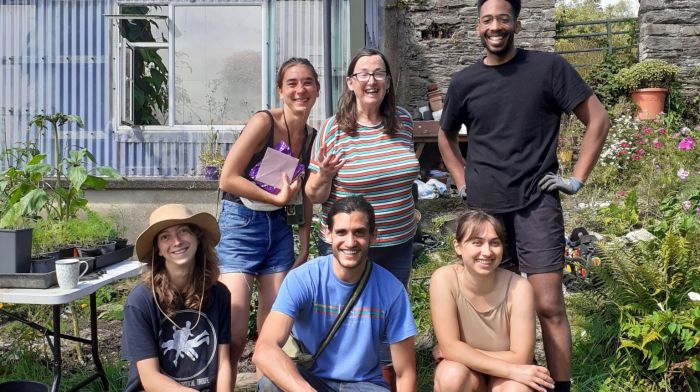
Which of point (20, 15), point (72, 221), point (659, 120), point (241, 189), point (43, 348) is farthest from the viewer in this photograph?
point (659, 120)

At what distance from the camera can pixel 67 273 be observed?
9.89 feet

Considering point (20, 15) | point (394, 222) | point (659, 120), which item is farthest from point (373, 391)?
point (659, 120)

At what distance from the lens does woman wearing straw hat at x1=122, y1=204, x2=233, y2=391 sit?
2766 mm

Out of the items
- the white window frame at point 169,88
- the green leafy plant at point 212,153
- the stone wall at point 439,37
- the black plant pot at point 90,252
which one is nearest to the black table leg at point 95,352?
the black plant pot at point 90,252

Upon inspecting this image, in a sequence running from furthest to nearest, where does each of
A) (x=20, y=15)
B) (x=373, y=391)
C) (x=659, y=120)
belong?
(x=659, y=120)
(x=20, y=15)
(x=373, y=391)

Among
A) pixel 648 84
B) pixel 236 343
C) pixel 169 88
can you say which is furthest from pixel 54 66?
pixel 648 84

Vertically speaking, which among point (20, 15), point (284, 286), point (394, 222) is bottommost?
point (284, 286)

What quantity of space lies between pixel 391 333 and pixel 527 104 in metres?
1.11

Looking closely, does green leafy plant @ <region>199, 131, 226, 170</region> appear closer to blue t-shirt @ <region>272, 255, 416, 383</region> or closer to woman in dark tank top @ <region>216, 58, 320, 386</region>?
woman in dark tank top @ <region>216, 58, 320, 386</region>

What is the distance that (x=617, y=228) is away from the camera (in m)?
6.02

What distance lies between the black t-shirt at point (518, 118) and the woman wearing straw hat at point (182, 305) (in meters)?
1.22

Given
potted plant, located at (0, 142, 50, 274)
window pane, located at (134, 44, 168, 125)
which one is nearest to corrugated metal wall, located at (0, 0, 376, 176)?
window pane, located at (134, 44, 168, 125)

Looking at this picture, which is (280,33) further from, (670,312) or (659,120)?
(659,120)

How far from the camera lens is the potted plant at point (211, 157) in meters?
6.36
